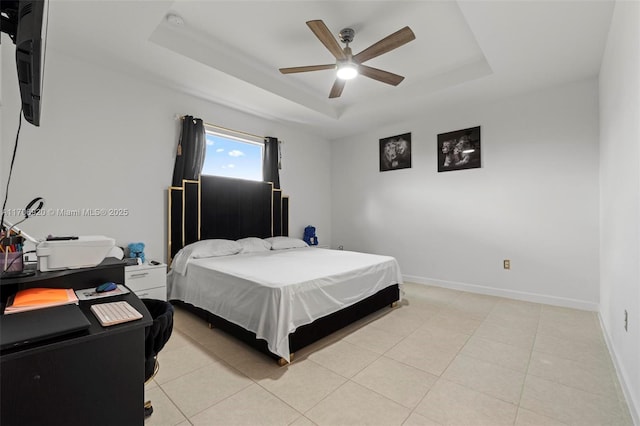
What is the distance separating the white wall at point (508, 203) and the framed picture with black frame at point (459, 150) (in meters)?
0.09

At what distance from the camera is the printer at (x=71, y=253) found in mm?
1298

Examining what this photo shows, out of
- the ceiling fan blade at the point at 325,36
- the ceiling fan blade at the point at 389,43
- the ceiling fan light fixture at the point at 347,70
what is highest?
the ceiling fan blade at the point at 325,36

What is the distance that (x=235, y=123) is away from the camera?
4.32 metres

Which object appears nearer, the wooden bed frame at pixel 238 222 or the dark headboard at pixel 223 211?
the wooden bed frame at pixel 238 222

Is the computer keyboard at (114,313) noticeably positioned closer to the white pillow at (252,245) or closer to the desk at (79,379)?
the desk at (79,379)

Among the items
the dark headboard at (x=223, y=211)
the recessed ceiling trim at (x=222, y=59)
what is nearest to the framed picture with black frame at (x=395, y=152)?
the recessed ceiling trim at (x=222, y=59)

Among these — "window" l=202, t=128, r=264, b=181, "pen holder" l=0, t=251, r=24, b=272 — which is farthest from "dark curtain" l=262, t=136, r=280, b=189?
"pen holder" l=0, t=251, r=24, b=272

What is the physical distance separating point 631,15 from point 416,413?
2792 mm

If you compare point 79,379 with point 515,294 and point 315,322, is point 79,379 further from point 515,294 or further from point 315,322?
point 515,294

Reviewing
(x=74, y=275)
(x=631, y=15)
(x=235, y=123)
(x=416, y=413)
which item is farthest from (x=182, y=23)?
(x=416, y=413)

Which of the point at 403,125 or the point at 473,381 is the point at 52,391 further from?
the point at 403,125

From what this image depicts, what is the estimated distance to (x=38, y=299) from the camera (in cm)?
112

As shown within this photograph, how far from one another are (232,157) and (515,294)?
4429mm

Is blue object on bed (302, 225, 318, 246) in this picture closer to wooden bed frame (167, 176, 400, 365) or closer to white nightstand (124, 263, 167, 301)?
wooden bed frame (167, 176, 400, 365)
